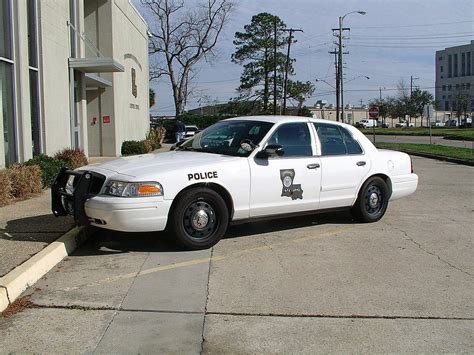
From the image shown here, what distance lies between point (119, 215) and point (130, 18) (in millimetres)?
22554

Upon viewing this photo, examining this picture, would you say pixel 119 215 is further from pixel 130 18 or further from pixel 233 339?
pixel 130 18

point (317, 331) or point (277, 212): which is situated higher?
point (277, 212)

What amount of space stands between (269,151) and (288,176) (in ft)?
1.53

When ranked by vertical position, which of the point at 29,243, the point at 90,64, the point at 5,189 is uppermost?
the point at 90,64

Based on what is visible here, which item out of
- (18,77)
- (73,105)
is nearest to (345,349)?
(18,77)

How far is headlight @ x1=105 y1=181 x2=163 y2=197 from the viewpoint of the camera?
6.00 meters

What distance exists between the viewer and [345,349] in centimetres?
394

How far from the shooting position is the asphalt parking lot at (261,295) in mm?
4062

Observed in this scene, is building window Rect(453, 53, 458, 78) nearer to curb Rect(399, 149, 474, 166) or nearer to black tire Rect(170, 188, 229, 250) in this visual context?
curb Rect(399, 149, 474, 166)

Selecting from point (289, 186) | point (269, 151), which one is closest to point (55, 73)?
point (269, 151)

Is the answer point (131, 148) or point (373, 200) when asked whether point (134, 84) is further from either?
point (373, 200)

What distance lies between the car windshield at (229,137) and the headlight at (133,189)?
1.31m

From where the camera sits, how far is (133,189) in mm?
6008

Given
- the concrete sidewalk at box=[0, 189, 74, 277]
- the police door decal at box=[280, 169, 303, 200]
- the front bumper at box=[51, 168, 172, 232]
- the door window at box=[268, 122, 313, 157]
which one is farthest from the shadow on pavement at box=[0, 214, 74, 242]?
the door window at box=[268, 122, 313, 157]
